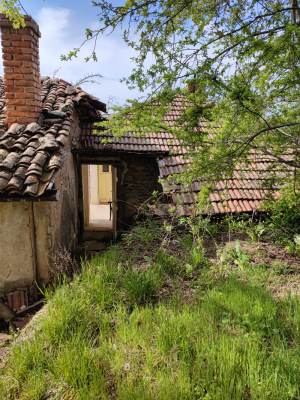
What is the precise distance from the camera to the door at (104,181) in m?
13.6

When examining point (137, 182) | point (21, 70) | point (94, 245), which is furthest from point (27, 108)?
point (94, 245)

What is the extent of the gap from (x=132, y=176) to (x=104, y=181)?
5.97 metres

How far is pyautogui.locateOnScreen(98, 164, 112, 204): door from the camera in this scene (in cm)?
1360

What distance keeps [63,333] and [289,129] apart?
15.5 ft

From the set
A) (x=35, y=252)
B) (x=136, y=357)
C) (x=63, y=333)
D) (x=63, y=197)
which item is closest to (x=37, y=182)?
(x=35, y=252)

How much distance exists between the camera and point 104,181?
13.7 m

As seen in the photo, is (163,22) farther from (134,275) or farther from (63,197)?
(63,197)

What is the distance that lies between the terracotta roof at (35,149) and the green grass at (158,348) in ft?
5.75

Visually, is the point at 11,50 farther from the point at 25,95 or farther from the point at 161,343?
the point at 161,343

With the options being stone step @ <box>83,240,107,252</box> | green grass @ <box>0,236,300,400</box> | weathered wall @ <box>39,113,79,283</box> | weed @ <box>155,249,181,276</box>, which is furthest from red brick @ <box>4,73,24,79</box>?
stone step @ <box>83,240,107,252</box>

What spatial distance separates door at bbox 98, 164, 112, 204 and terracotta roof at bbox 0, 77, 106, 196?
→ 742 centimetres

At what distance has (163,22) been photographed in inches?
135

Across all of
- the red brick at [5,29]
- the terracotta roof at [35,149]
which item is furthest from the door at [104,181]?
the red brick at [5,29]

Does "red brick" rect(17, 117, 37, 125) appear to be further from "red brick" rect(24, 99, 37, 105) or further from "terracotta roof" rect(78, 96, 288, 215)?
"terracotta roof" rect(78, 96, 288, 215)
